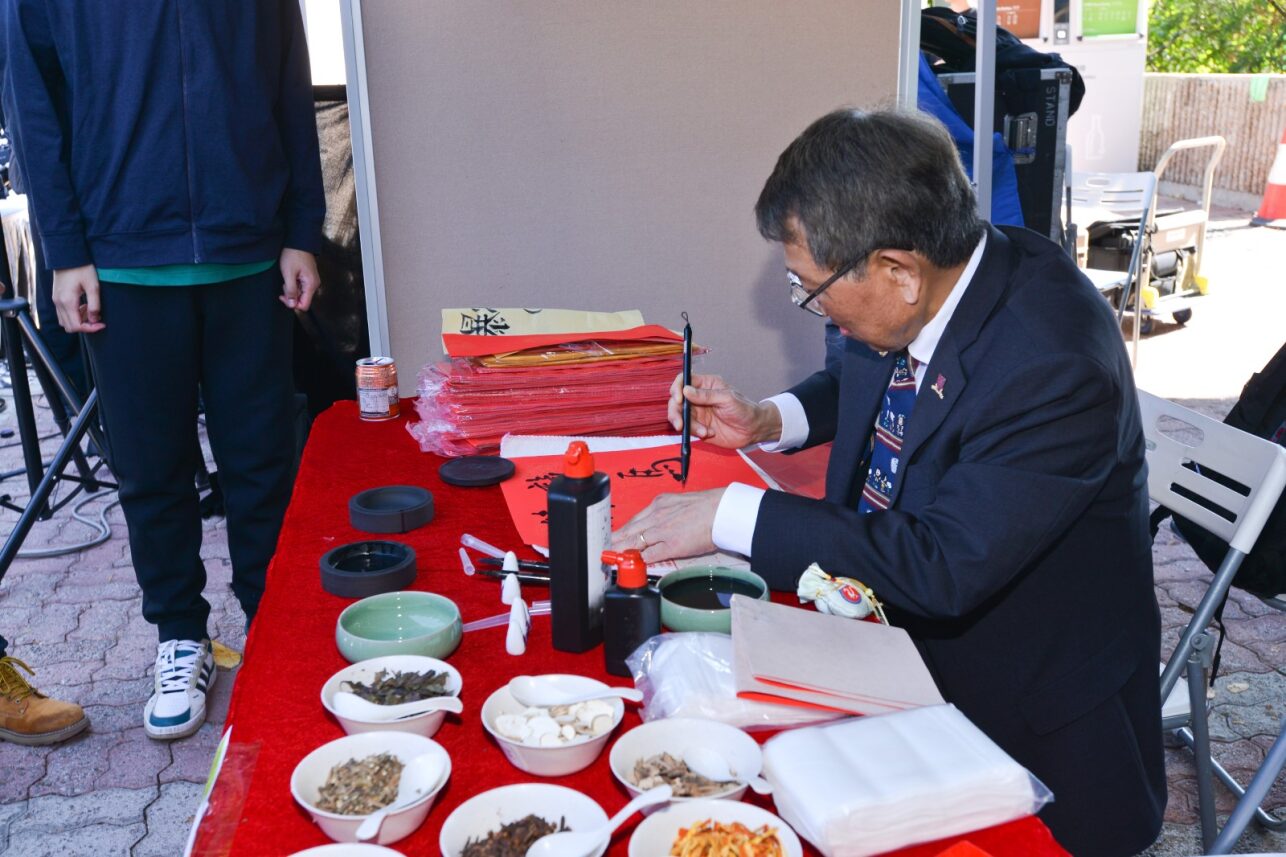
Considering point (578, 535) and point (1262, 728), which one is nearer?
point (578, 535)

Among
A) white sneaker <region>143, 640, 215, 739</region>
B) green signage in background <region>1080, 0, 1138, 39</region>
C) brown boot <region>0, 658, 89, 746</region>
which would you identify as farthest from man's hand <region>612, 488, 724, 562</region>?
green signage in background <region>1080, 0, 1138, 39</region>

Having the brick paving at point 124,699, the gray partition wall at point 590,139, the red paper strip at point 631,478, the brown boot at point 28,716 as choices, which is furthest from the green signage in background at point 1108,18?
the brown boot at point 28,716

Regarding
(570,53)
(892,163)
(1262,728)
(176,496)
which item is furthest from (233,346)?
(1262,728)

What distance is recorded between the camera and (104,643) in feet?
10.1

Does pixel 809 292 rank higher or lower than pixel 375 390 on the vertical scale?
higher

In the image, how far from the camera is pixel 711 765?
3.17 ft

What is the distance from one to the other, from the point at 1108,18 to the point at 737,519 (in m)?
9.10

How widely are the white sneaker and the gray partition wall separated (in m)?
0.78

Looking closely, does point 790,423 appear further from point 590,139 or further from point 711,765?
point 711,765

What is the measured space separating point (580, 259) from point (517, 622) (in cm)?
156

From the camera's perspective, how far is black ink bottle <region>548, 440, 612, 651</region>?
1.14 m

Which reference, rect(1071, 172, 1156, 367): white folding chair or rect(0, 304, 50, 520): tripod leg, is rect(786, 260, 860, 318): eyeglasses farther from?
rect(1071, 172, 1156, 367): white folding chair

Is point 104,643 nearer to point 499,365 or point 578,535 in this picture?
point 499,365

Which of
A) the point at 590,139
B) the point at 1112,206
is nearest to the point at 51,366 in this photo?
the point at 590,139
